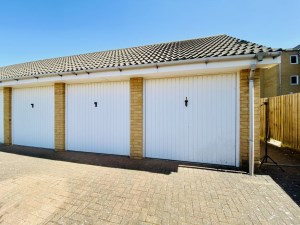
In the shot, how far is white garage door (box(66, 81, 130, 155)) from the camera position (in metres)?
6.28

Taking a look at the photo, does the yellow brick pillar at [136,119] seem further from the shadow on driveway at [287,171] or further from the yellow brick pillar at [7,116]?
the yellow brick pillar at [7,116]

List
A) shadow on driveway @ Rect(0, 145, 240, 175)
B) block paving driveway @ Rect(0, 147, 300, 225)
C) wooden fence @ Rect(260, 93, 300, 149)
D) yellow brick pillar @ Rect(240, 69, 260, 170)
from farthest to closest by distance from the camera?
wooden fence @ Rect(260, 93, 300, 149) < shadow on driveway @ Rect(0, 145, 240, 175) < yellow brick pillar @ Rect(240, 69, 260, 170) < block paving driveway @ Rect(0, 147, 300, 225)

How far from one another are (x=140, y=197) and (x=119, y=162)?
2.31m

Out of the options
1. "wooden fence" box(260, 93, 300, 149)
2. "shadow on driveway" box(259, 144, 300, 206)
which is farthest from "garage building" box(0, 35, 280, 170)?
"wooden fence" box(260, 93, 300, 149)

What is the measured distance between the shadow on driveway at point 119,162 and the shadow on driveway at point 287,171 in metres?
0.94

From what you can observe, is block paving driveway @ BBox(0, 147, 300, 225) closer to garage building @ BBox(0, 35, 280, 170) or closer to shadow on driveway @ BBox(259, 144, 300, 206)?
shadow on driveway @ BBox(259, 144, 300, 206)

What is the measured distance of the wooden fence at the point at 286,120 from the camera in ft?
22.1

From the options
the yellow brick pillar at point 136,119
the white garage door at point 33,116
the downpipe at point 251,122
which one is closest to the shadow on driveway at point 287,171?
the downpipe at point 251,122

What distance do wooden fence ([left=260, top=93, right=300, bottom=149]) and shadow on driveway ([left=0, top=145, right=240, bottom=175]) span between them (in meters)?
4.05

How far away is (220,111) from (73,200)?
4528 mm

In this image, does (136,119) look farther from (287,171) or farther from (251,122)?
(287,171)

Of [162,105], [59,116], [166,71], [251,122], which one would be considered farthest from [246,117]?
[59,116]

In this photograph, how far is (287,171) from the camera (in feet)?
15.3

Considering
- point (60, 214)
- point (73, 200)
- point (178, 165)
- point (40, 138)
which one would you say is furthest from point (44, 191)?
point (40, 138)
